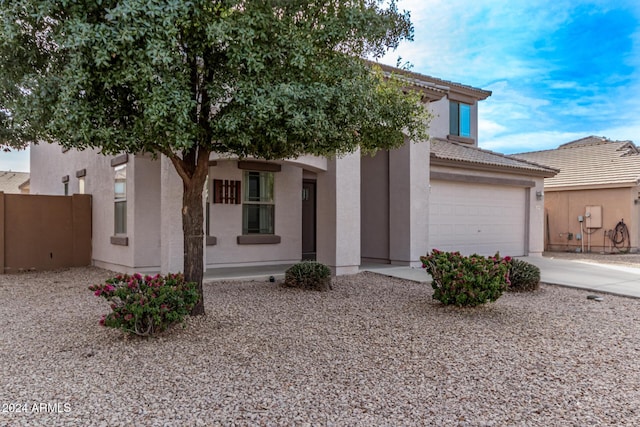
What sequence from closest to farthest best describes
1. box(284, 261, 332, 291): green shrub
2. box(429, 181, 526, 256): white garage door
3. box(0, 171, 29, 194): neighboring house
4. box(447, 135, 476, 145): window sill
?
box(284, 261, 332, 291): green shrub
box(429, 181, 526, 256): white garage door
box(447, 135, 476, 145): window sill
box(0, 171, 29, 194): neighboring house

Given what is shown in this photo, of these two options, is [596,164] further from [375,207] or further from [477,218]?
[375,207]

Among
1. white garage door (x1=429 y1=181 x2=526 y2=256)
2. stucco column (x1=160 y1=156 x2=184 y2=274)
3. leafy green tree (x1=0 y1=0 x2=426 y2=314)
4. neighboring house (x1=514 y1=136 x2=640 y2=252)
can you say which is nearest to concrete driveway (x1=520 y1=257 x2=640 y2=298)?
white garage door (x1=429 y1=181 x2=526 y2=256)

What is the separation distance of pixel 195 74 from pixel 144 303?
2698 mm

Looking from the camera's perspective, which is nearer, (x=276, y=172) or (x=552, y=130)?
(x=276, y=172)

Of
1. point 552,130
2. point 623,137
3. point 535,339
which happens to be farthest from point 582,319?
point 552,130

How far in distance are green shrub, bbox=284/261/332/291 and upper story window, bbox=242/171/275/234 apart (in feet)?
9.93

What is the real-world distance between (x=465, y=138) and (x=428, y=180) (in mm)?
6300

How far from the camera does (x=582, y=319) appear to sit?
21.7ft

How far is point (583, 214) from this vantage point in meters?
19.1

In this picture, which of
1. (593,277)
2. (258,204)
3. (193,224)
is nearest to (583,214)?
(593,277)

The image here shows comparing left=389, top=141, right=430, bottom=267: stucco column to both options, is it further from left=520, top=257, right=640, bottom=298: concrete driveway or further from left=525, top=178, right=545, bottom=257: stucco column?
left=525, top=178, right=545, bottom=257: stucco column

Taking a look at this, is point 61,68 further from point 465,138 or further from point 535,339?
point 465,138

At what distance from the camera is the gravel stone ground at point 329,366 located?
11.3 feet

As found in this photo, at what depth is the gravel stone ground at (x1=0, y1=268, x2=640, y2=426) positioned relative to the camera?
3.45 meters
